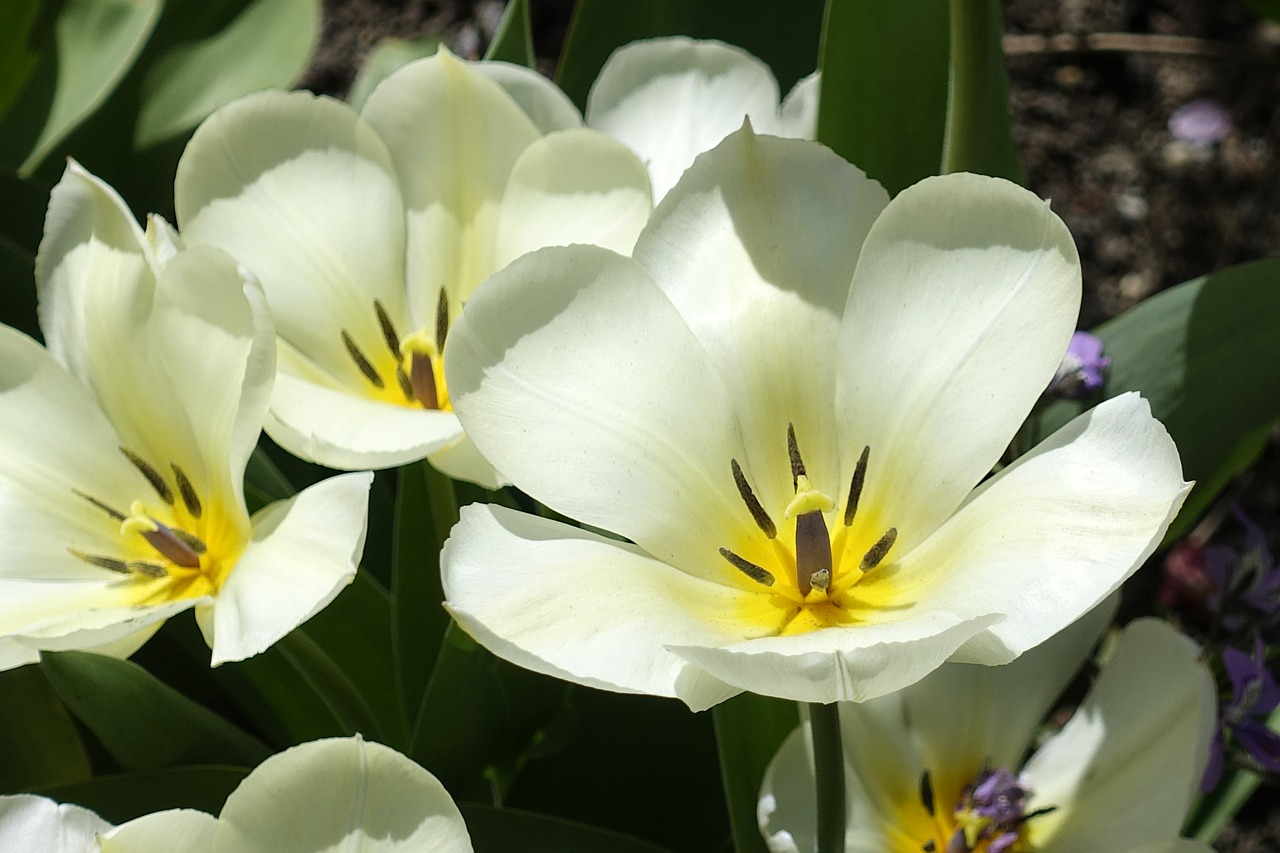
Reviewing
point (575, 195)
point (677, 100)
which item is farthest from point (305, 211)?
point (677, 100)

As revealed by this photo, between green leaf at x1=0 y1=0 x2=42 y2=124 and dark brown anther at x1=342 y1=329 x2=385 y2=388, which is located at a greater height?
green leaf at x1=0 y1=0 x2=42 y2=124

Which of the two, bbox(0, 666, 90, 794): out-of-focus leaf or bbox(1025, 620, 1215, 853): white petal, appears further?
bbox(0, 666, 90, 794): out-of-focus leaf

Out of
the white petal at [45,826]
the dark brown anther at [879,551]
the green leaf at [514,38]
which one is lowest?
the white petal at [45,826]

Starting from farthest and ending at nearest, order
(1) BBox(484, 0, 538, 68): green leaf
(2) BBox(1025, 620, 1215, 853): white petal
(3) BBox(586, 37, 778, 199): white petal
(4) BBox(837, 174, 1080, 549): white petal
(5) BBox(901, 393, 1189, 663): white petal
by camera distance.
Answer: (1) BBox(484, 0, 538, 68): green leaf → (3) BBox(586, 37, 778, 199): white petal → (2) BBox(1025, 620, 1215, 853): white petal → (4) BBox(837, 174, 1080, 549): white petal → (5) BBox(901, 393, 1189, 663): white petal

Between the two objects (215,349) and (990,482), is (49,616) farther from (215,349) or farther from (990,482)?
(990,482)

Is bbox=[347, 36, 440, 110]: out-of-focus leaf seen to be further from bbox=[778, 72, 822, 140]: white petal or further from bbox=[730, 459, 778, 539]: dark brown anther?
bbox=[730, 459, 778, 539]: dark brown anther

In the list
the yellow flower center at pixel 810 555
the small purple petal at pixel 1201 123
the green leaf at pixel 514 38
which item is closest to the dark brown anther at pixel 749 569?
the yellow flower center at pixel 810 555

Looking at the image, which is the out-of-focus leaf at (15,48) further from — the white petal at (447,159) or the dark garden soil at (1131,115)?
the white petal at (447,159)

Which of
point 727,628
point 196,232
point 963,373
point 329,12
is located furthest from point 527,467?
point 329,12

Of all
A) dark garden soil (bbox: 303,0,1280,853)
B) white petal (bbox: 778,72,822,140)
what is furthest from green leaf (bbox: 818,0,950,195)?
dark garden soil (bbox: 303,0,1280,853)
